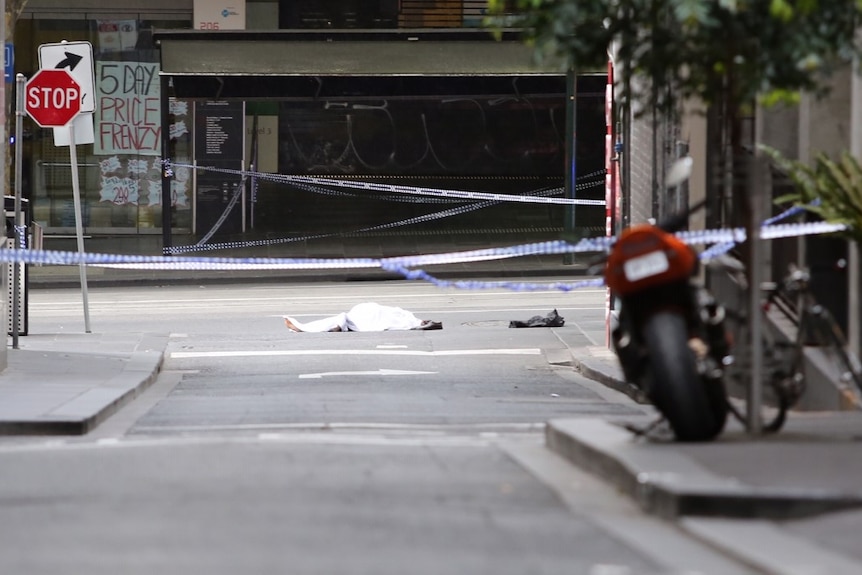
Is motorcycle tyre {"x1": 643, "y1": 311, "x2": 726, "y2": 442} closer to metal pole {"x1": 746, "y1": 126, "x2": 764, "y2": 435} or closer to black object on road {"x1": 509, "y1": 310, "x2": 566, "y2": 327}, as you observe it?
metal pole {"x1": 746, "y1": 126, "x2": 764, "y2": 435}

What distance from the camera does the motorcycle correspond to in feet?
28.0

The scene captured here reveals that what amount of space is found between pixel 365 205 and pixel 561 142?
12.7 feet

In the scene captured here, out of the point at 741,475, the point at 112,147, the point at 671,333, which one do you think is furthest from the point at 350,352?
the point at 112,147

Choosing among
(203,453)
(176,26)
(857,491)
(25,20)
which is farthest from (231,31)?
(857,491)

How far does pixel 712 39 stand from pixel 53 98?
11.6 metres

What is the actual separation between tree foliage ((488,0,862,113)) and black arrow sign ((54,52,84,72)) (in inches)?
420

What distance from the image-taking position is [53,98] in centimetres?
1920

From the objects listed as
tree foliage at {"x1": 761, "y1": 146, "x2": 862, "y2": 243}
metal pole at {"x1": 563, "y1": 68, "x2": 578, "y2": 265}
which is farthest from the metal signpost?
metal pole at {"x1": 563, "y1": 68, "x2": 578, "y2": 265}

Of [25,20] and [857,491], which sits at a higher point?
[25,20]

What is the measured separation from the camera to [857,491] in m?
7.30

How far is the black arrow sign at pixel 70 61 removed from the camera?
19484 mm

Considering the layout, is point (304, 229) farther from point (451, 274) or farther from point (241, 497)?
point (241, 497)

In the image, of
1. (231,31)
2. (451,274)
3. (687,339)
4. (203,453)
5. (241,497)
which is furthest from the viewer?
(231,31)

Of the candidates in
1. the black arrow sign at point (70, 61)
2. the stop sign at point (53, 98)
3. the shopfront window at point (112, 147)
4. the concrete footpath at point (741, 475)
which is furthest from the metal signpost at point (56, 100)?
the shopfront window at point (112, 147)
